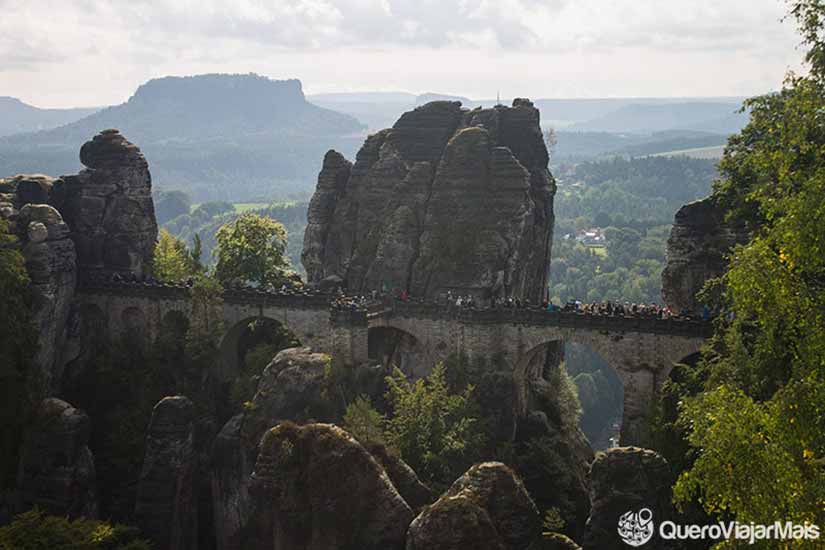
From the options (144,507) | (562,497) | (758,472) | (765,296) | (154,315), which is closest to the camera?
(758,472)

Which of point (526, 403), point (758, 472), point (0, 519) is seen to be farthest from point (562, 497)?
point (0, 519)

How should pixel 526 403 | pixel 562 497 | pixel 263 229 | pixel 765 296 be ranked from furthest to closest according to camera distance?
pixel 263 229
pixel 526 403
pixel 562 497
pixel 765 296

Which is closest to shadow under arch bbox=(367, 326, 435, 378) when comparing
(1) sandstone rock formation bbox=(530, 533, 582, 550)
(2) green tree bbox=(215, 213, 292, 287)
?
(2) green tree bbox=(215, 213, 292, 287)

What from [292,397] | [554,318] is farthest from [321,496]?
[554,318]

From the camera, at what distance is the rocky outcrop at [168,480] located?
1929 inches

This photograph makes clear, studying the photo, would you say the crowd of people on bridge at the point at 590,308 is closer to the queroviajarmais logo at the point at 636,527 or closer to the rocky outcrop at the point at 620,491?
the rocky outcrop at the point at 620,491

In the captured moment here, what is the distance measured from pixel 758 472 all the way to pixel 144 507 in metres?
38.4

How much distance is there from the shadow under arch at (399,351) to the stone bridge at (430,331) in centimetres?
7

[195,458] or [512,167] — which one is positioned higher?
[512,167]

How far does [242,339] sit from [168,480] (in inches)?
585

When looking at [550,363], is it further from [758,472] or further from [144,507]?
[758,472]

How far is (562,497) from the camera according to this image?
45375 mm

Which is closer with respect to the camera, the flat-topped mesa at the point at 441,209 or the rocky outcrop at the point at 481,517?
the rocky outcrop at the point at 481,517

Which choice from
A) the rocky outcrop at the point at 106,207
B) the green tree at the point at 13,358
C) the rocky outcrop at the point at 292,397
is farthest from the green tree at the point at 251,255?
the rocky outcrop at the point at 292,397
